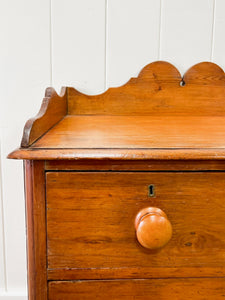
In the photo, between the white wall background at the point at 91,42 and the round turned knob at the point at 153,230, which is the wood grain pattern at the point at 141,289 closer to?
the round turned knob at the point at 153,230

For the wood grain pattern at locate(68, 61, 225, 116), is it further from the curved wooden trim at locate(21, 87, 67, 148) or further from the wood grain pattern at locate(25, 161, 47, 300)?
the wood grain pattern at locate(25, 161, 47, 300)

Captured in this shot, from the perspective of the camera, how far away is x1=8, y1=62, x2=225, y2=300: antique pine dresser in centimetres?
45

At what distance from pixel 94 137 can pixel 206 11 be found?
58 cm

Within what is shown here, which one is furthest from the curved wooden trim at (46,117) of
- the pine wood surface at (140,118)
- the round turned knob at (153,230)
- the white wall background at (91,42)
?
the round turned knob at (153,230)

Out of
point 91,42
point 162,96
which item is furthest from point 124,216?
point 91,42

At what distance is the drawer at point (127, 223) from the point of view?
47 centimetres

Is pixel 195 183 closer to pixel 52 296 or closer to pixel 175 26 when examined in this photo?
pixel 52 296

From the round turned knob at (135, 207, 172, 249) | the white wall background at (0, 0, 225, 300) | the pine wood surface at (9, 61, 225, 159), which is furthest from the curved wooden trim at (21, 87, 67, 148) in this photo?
the round turned knob at (135, 207, 172, 249)

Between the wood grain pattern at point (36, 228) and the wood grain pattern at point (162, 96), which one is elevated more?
the wood grain pattern at point (162, 96)

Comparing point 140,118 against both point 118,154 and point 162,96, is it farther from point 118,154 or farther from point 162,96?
point 118,154

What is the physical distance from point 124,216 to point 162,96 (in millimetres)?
458

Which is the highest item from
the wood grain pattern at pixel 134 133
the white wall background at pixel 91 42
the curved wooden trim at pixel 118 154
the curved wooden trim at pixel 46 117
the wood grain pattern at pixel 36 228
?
the white wall background at pixel 91 42

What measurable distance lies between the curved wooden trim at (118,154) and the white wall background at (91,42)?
448 millimetres

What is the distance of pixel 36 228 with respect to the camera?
1.58 feet
